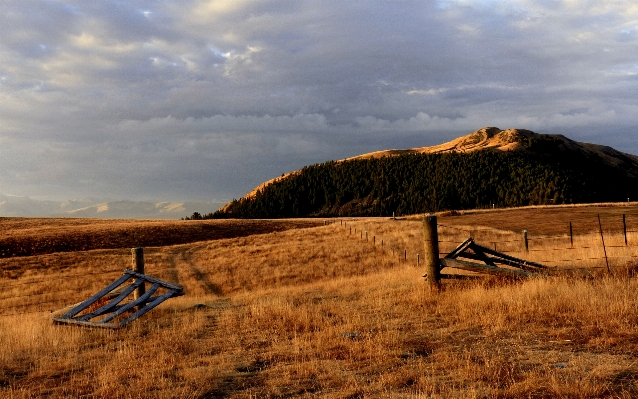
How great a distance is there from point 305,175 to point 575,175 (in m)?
79.6

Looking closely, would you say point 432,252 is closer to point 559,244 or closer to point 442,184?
point 559,244

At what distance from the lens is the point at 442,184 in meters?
123

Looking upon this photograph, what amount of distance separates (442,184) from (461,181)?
5.01 m

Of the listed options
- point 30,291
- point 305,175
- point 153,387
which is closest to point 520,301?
point 153,387

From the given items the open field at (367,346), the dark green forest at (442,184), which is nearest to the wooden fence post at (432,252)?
the open field at (367,346)

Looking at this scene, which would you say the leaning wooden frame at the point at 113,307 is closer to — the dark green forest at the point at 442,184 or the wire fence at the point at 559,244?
the wire fence at the point at 559,244

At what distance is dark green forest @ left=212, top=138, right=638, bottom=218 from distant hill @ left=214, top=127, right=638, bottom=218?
8.0 inches

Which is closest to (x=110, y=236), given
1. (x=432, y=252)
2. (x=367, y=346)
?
(x=432, y=252)

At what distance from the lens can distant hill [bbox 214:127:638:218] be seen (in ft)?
362

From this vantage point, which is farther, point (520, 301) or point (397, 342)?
point (520, 301)

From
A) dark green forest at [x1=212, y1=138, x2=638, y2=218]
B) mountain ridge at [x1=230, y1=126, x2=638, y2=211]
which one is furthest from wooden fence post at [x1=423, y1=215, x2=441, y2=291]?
mountain ridge at [x1=230, y1=126, x2=638, y2=211]

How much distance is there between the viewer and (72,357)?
26.5 ft

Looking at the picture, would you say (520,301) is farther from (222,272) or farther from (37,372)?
(222,272)

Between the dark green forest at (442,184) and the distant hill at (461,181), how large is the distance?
20cm
